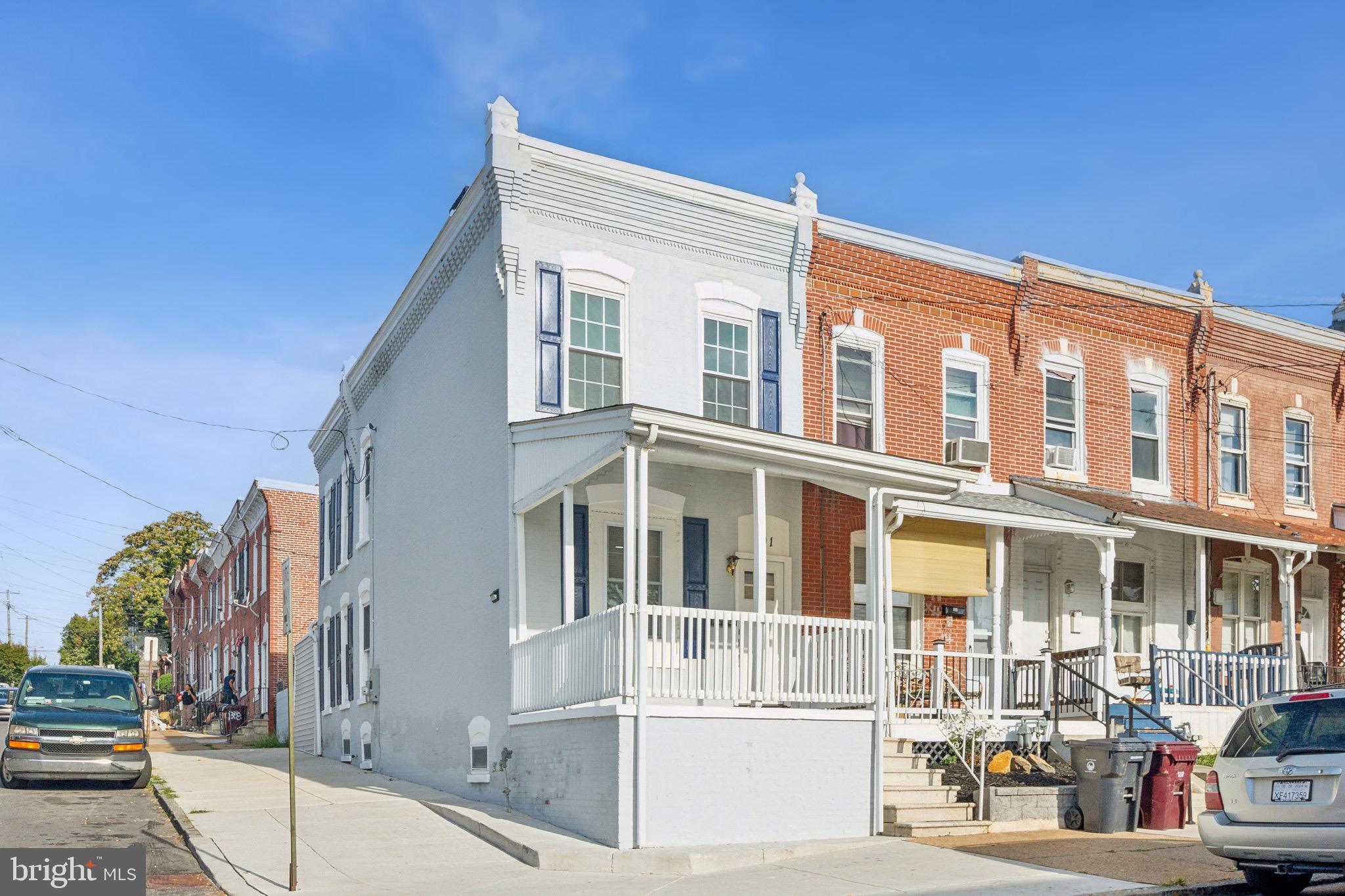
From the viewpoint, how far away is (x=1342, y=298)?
27406 mm

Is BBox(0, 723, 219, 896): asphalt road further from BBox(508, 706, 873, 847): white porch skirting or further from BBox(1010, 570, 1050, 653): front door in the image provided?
BBox(1010, 570, 1050, 653): front door

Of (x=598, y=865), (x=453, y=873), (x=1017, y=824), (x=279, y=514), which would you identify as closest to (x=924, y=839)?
(x=1017, y=824)

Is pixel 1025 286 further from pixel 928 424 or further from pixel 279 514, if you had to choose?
pixel 279 514

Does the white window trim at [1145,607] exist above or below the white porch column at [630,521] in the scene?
below

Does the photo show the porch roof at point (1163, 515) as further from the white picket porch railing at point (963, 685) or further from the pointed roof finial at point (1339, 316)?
the pointed roof finial at point (1339, 316)

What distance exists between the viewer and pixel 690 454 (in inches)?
559

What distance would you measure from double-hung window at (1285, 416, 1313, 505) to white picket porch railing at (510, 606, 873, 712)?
41.9ft

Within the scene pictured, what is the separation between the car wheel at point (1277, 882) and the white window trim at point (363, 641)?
15563 mm

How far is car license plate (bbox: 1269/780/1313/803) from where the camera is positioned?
32.4 feet

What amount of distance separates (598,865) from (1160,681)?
992 centimetres

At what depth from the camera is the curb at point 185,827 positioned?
1215cm

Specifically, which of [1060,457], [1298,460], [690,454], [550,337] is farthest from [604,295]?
[1298,460]

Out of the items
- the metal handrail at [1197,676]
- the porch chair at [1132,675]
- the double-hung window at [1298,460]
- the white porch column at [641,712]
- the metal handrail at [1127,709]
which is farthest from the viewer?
the double-hung window at [1298,460]

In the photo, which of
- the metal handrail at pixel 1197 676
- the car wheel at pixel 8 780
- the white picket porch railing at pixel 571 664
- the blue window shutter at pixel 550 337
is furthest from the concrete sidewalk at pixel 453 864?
the metal handrail at pixel 1197 676
